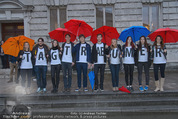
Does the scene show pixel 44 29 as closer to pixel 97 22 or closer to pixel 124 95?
pixel 97 22

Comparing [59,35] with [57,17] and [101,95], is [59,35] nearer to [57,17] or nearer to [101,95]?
[101,95]

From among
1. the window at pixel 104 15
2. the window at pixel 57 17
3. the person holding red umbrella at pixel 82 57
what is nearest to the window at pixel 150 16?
the window at pixel 104 15

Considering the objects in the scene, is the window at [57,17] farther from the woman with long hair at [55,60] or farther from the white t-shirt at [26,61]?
the woman with long hair at [55,60]

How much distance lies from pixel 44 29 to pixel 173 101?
975 cm

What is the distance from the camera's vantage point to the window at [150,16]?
11680 millimetres

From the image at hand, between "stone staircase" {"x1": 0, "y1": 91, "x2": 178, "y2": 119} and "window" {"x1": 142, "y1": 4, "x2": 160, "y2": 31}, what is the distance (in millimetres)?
7659

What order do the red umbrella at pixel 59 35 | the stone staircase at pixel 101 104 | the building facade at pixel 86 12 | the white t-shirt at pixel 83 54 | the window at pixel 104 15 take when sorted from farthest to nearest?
1. the window at pixel 104 15
2. the building facade at pixel 86 12
3. the red umbrella at pixel 59 35
4. the white t-shirt at pixel 83 54
5. the stone staircase at pixel 101 104

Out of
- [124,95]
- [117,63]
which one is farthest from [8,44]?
[124,95]

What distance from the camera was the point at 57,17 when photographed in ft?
38.7

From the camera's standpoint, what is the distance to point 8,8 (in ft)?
36.3

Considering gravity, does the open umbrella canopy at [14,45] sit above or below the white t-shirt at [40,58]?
above

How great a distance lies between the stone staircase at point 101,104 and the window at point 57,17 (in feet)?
24.7

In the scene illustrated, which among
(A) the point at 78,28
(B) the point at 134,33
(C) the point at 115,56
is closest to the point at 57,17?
(A) the point at 78,28

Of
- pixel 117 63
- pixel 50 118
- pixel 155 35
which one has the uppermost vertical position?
pixel 155 35
